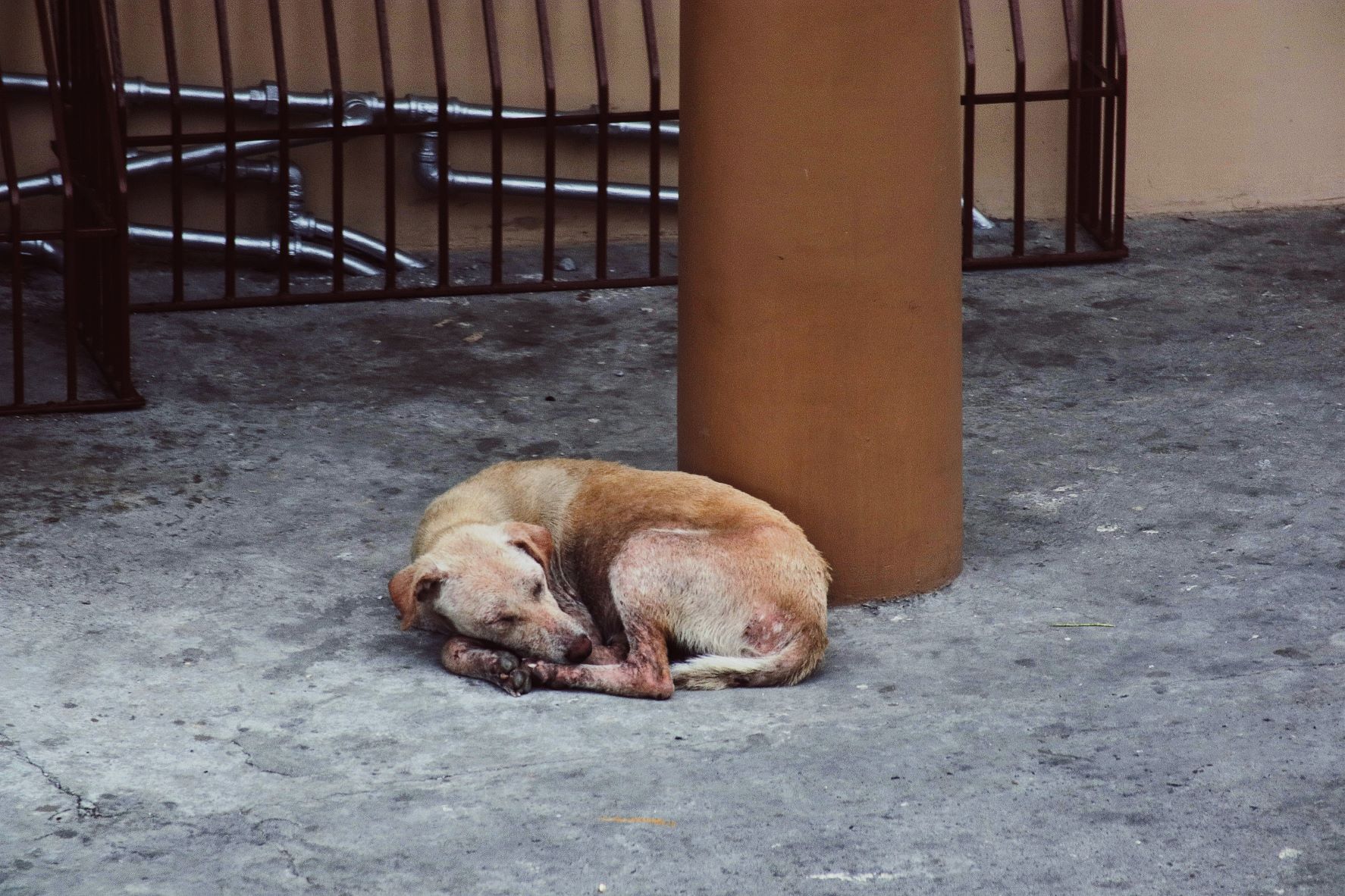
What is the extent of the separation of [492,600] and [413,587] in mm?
246

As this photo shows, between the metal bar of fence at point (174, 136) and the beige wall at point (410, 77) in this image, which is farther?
the beige wall at point (410, 77)

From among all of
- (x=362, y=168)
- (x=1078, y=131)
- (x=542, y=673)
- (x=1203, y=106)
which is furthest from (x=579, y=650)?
(x=1203, y=106)

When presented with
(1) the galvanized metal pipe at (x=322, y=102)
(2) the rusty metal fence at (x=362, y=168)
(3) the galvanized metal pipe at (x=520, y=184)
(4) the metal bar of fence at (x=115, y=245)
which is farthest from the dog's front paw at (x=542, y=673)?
(3) the galvanized metal pipe at (x=520, y=184)

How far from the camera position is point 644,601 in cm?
573

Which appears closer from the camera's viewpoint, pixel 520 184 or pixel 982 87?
pixel 520 184

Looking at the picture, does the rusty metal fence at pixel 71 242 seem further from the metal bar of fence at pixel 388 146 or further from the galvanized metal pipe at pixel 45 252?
the metal bar of fence at pixel 388 146

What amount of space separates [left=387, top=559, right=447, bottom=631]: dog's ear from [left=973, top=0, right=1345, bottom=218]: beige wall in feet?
20.8

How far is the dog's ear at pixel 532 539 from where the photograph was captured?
5832 mm

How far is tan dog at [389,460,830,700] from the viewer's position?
18.4 ft

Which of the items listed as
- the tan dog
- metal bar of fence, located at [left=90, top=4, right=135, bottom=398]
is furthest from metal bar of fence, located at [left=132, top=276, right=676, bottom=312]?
the tan dog

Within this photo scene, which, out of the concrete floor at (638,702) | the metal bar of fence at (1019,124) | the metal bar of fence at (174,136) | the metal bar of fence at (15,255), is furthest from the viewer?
the metal bar of fence at (1019,124)

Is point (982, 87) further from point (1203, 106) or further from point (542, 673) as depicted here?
point (542, 673)

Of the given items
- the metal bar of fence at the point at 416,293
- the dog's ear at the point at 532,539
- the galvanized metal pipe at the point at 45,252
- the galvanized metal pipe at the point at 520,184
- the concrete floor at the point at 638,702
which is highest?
A: the galvanized metal pipe at the point at 520,184

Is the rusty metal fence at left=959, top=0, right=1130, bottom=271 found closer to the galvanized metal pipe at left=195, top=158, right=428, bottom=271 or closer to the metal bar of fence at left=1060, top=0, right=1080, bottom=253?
the metal bar of fence at left=1060, top=0, right=1080, bottom=253
